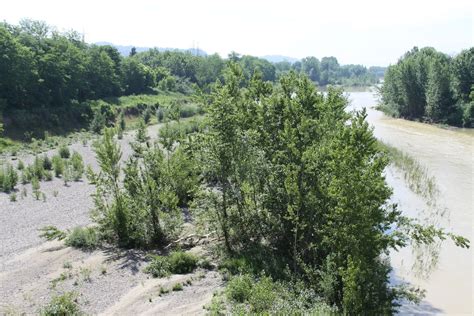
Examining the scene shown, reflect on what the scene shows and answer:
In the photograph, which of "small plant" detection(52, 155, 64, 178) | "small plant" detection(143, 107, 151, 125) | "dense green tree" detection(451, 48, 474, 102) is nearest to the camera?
"small plant" detection(52, 155, 64, 178)

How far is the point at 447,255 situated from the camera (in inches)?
831

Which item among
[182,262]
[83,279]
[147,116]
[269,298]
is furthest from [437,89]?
[83,279]

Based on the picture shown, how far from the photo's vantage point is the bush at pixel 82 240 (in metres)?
19.2

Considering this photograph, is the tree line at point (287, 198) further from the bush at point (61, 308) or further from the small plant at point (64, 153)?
the small plant at point (64, 153)

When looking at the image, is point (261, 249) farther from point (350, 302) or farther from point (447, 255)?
point (447, 255)

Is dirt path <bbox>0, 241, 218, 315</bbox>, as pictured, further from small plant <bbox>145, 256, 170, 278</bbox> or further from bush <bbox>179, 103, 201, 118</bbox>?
bush <bbox>179, 103, 201, 118</bbox>

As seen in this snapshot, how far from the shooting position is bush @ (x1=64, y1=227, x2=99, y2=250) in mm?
19203

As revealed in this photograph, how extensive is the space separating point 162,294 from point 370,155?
27.2 feet

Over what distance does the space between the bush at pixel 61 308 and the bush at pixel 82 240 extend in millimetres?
5659

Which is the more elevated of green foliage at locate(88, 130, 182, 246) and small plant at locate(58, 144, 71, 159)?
green foliage at locate(88, 130, 182, 246)

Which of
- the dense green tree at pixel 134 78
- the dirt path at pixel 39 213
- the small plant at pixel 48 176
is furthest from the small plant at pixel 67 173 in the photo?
the dense green tree at pixel 134 78

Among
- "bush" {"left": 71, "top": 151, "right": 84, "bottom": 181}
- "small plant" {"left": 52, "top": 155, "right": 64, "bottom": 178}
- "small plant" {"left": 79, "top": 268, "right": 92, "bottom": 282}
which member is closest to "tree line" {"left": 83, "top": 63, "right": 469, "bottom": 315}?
"small plant" {"left": 79, "top": 268, "right": 92, "bottom": 282}

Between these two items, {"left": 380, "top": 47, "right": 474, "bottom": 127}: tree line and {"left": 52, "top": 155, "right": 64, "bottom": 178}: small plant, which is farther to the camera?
{"left": 380, "top": 47, "right": 474, "bottom": 127}: tree line

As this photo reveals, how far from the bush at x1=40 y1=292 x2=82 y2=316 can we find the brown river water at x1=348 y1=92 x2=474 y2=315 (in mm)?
11237
